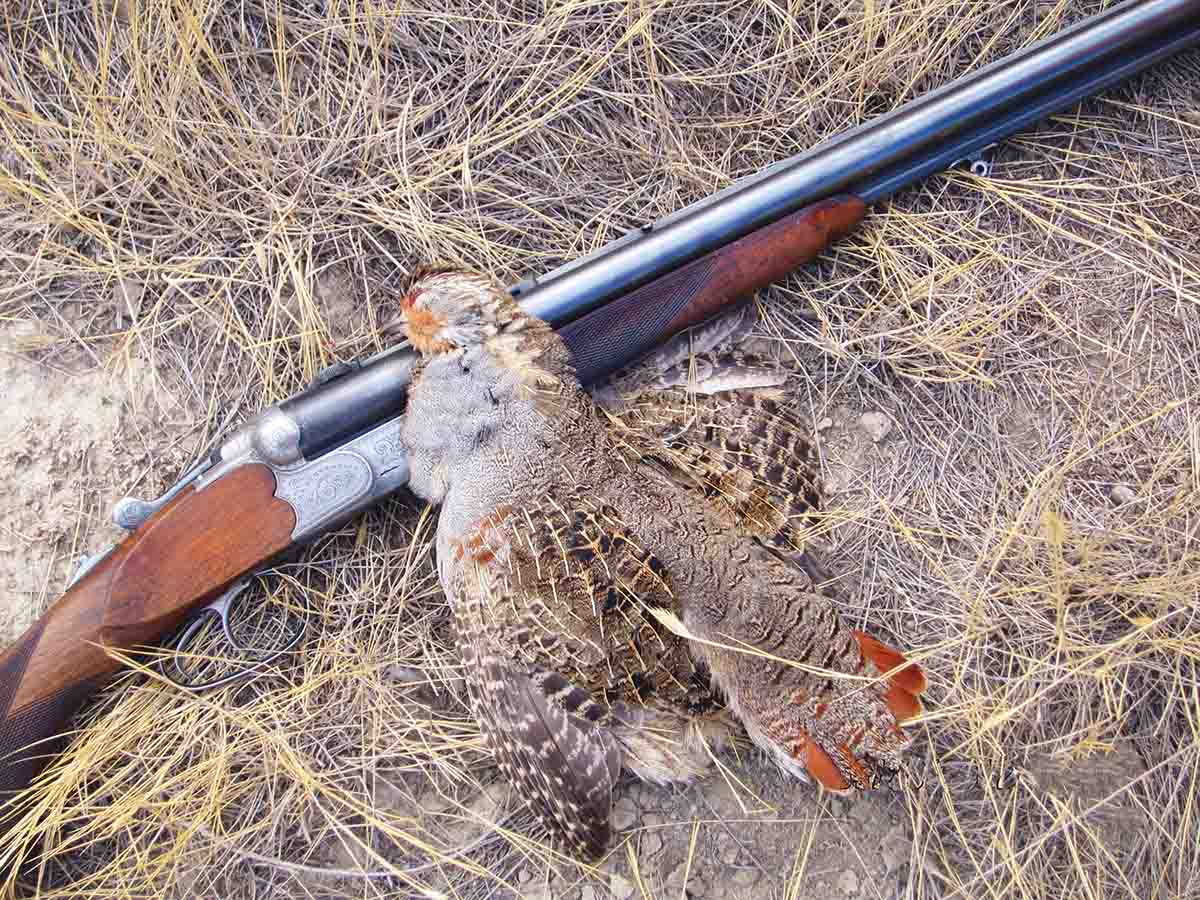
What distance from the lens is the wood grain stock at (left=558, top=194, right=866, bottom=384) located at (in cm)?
240

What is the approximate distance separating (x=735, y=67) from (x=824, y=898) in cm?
264

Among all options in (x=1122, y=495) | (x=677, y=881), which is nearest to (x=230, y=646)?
(x=677, y=881)

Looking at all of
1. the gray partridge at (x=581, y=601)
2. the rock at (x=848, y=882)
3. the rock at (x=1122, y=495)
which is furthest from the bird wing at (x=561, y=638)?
the rock at (x=1122, y=495)

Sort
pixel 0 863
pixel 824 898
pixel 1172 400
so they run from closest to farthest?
pixel 0 863 → pixel 824 898 → pixel 1172 400

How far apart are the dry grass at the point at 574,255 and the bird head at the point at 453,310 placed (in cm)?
39

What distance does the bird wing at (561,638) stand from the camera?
2.17 meters

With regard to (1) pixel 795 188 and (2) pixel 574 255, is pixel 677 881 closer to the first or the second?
(2) pixel 574 255

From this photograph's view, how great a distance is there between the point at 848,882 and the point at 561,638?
3.84 feet

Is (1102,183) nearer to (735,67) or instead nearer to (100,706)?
(735,67)

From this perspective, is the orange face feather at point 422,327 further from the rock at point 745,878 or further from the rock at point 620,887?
the rock at point 745,878

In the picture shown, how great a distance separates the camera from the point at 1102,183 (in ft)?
8.92

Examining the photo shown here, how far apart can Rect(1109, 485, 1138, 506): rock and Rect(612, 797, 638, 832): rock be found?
1774 mm

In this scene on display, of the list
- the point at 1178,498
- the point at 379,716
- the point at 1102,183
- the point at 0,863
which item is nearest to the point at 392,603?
the point at 379,716

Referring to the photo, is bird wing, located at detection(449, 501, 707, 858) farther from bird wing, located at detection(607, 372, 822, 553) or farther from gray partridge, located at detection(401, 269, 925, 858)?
bird wing, located at detection(607, 372, 822, 553)
